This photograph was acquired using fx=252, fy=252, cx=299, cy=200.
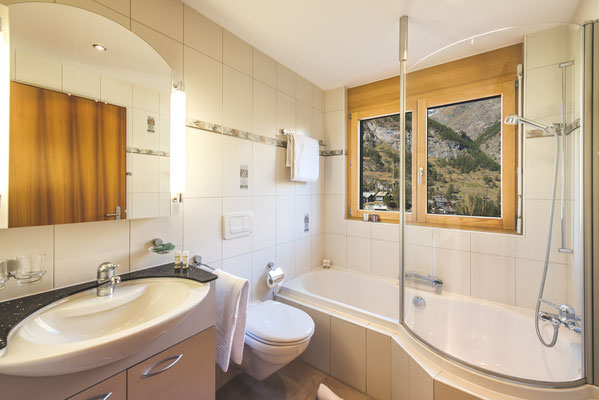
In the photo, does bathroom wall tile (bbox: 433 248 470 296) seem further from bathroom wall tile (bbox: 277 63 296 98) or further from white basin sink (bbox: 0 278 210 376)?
bathroom wall tile (bbox: 277 63 296 98)

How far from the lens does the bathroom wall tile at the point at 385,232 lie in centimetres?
238

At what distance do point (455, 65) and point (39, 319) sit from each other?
9.53 ft

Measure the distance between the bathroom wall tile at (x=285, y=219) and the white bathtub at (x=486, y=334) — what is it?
44 centimetres

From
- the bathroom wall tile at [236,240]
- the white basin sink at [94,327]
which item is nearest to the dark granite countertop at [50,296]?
the white basin sink at [94,327]

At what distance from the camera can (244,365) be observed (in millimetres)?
1643

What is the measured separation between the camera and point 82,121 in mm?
1097

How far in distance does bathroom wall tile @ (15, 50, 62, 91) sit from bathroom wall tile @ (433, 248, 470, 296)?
2385 millimetres

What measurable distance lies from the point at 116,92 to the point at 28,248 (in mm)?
767

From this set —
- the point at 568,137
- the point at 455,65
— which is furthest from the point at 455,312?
the point at 455,65

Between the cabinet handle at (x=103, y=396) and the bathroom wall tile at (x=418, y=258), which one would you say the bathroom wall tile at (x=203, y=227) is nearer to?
the cabinet handle at (x=103, y=396)

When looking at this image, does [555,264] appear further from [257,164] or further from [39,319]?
[39,319]

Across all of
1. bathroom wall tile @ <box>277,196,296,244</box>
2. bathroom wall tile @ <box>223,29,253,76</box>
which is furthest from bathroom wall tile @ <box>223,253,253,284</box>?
bathroom wall tile @ <box>223,29,253,76</box>

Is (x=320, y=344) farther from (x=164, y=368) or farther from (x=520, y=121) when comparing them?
(x=520, y=121)

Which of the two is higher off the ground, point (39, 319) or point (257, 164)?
point (257, 164)
